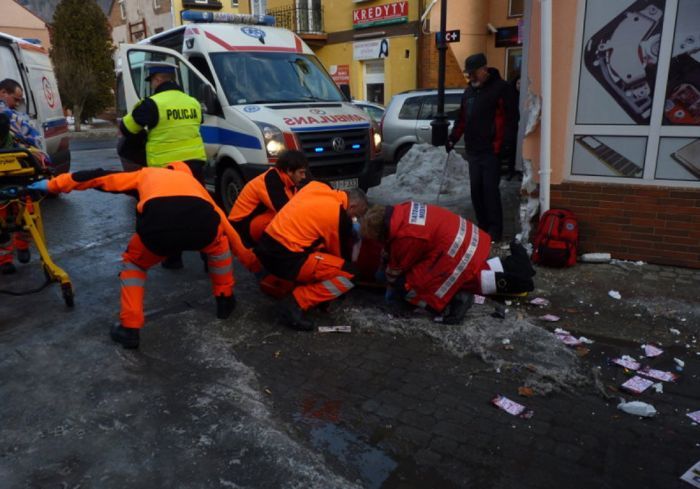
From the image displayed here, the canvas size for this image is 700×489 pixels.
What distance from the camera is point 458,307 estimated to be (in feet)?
14.2

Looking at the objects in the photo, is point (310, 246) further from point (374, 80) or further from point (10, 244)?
point (374, 80)

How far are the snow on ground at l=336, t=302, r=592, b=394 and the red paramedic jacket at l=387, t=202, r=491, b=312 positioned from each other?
0.80 feet

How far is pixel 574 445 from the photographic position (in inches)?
114

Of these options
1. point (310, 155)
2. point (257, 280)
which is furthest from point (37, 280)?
point (310, 155)

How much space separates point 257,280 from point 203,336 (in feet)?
3.84

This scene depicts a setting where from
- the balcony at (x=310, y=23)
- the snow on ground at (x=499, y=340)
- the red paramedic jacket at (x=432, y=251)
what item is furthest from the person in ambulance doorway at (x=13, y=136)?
the balcony at (x=310, y=23)

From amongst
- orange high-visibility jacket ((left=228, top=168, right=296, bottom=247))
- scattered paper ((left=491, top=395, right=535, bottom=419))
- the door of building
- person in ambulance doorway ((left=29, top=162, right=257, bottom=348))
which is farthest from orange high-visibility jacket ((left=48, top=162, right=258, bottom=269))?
the door of building

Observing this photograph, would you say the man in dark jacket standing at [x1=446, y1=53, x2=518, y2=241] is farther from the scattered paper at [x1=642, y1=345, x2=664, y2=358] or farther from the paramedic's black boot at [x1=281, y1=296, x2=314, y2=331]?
the paramedic's black boot at [x1=281, y1=296, x2=314, y2=331]

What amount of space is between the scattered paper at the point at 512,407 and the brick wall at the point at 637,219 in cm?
284

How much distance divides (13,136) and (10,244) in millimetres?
1099

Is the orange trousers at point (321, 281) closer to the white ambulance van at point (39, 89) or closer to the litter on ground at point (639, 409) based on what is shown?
the litter on ground at point (639, 409)

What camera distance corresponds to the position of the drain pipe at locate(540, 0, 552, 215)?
5195 millimetres

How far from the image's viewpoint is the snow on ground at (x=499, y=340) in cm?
354

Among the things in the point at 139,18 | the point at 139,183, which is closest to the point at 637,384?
the point at 139,183
